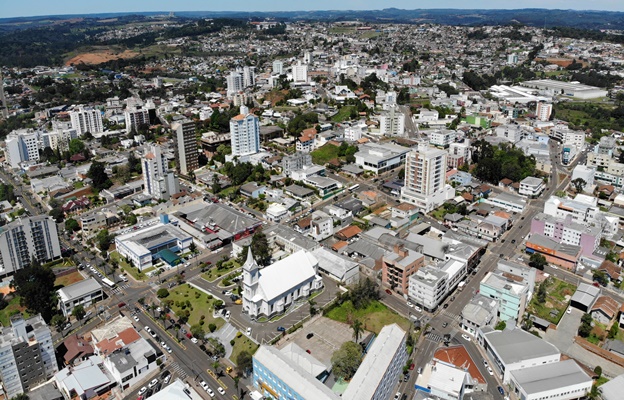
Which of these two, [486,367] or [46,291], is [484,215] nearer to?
[486,367]

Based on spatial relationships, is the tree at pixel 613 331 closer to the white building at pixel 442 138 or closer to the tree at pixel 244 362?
the tree at pixel 244 362

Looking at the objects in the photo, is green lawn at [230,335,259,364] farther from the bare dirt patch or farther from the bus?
the bare dirt patch

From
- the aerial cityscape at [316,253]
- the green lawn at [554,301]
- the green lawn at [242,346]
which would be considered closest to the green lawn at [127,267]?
the aerial cityscape at [316,253]

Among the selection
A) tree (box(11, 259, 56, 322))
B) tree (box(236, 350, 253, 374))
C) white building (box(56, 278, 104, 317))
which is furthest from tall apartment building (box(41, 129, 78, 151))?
tree (box(236, 350, 253, 374))

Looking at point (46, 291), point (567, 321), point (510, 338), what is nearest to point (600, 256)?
point (567, 321)

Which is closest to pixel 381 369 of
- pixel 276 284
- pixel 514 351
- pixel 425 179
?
pixel 514 351
